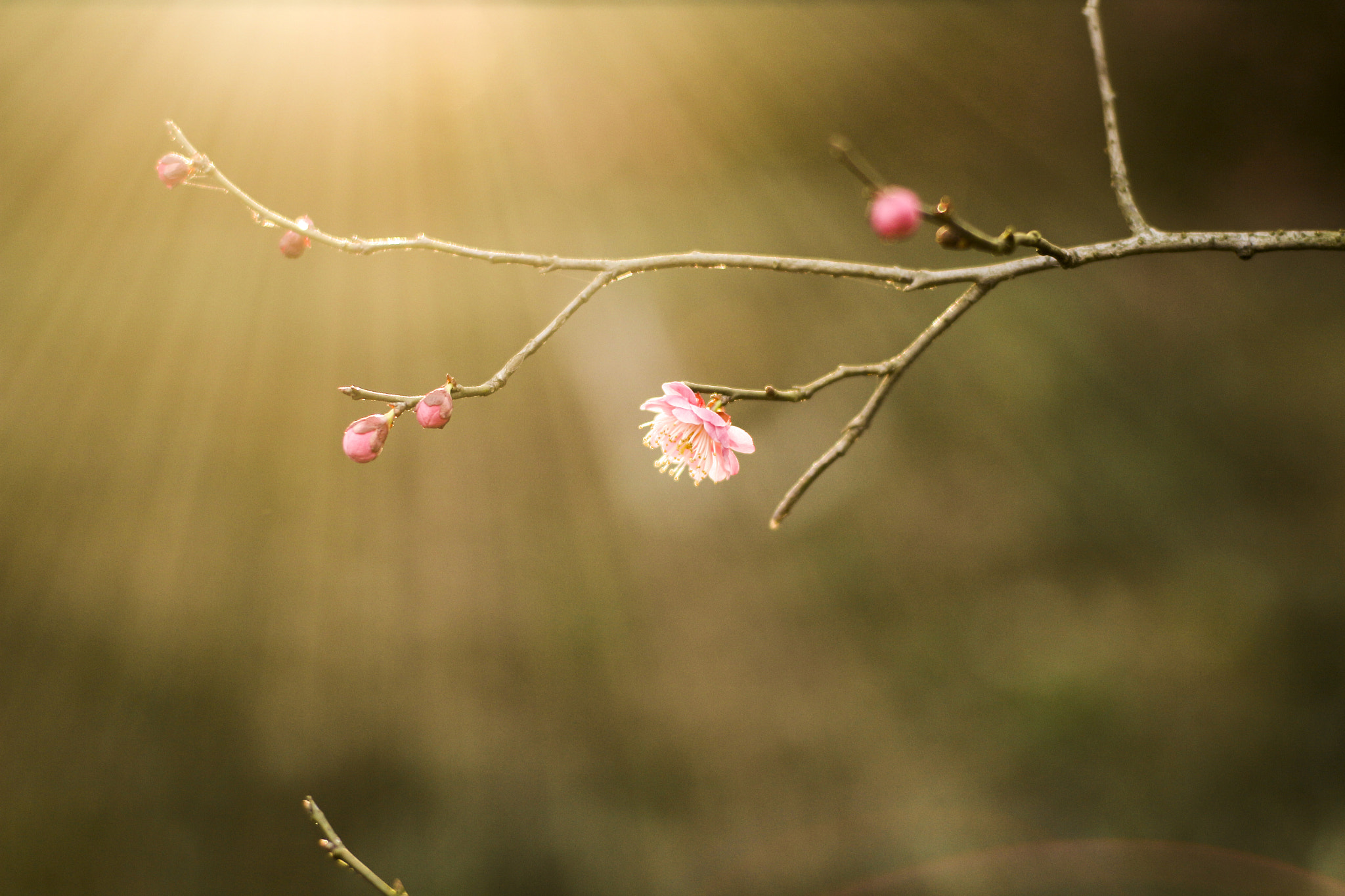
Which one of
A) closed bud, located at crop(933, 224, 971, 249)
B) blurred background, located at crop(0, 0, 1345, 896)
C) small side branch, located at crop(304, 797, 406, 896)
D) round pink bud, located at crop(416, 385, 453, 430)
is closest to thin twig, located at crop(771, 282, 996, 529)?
closed bud, located at crop(933, 224, 971, 249)

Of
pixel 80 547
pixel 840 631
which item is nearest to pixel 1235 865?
pixel 840 631

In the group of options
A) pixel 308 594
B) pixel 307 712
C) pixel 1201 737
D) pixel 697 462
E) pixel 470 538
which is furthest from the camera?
pixel 470 538

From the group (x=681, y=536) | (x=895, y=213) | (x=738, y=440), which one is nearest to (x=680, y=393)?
(x=738, y=440)

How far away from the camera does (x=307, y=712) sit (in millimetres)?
2568

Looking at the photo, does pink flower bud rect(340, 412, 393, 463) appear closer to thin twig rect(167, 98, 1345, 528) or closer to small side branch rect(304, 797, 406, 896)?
thin twig rect(167, 98, 1345, 528)

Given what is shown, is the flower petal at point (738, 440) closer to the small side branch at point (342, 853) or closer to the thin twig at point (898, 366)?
the thin twig at point (898, 366)

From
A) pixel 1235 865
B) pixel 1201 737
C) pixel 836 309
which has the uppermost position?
pixel 836 309

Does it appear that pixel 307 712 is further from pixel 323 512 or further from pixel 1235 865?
pixel 1235 865

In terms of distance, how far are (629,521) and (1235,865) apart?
8.03ft

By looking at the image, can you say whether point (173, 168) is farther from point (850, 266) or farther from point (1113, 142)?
point (1113, 142)

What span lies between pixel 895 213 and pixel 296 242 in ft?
1.83

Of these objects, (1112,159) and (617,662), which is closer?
(1112,159)

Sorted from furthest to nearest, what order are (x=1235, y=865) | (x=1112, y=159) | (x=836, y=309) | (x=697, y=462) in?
(x=836, y=309) → (x=1235, y=865) → (x=697, y=462) → (x=1112, y=159)

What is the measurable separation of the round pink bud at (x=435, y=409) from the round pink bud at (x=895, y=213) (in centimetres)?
33
